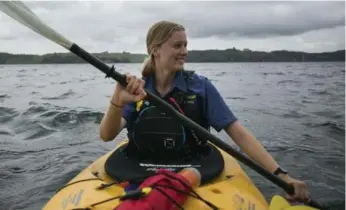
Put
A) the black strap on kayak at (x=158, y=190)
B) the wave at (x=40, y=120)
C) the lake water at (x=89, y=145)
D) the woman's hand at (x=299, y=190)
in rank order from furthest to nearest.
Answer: the wave at (x=40, y=120) → the lake water at (x=89, y=145) → the woman's hand at (x=299, y=190) → the black strap on kayak at (x=158, y=190)

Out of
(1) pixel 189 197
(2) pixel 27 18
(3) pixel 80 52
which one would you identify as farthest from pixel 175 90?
(2) pixel 27 18

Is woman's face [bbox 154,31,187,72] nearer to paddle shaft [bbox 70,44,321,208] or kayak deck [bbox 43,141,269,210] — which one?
paddle shaft [bbox 70,44,321,208]

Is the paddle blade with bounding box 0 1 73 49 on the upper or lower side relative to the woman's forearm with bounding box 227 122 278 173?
upper

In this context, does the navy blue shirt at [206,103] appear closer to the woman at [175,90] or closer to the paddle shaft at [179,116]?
the woman at [175,90]

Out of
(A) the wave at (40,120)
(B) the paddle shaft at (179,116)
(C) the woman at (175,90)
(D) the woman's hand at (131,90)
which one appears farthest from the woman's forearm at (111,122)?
(A) the wave at (40,120)

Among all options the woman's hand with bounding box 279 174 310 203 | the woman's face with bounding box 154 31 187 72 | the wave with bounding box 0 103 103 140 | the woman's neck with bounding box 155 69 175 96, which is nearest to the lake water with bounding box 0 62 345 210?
the wave with bounding box 0 103 103 140

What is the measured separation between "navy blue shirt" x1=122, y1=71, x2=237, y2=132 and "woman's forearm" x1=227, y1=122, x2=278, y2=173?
0.13m

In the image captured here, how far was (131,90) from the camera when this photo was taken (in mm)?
3150

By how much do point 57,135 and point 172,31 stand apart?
23.5ft

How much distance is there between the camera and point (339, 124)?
11602 millimetres

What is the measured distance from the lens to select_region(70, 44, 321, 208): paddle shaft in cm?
300

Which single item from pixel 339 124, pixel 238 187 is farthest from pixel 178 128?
pixel 339 124

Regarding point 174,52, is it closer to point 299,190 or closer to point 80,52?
point 80,52

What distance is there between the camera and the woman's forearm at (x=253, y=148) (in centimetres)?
407
